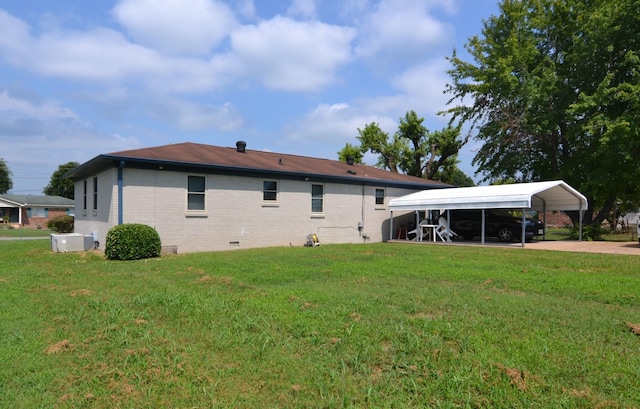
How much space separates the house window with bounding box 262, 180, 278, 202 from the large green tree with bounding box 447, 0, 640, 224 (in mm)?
15913

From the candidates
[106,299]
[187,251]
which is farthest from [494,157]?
[106,299]

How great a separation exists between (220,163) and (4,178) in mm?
71239

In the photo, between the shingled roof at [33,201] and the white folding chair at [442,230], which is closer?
the white folding chair at [442,230]

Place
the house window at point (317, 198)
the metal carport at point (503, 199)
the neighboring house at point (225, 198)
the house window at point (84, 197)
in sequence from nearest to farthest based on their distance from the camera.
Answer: the neighboring house at point (225, 198)
the metal carport at point (503, 199)
the house window at point (84, 197)
the house window at point (317, 198)

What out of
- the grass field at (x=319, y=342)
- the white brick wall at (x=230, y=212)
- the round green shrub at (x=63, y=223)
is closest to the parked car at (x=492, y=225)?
the white brick wall at (x=230, y=212)

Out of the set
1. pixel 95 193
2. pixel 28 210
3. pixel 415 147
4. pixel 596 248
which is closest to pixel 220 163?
pixel 95 193

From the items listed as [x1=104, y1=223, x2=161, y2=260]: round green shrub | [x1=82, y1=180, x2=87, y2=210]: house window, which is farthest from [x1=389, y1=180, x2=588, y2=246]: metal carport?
[x1=82, y1=180, x2=87, y2=210]: house window

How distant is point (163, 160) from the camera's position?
534 inches

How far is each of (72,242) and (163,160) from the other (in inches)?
175

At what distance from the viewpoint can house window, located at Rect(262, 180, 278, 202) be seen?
16484 mm

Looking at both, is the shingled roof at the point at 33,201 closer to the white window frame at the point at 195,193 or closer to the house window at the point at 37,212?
the house window at the point at 37,212

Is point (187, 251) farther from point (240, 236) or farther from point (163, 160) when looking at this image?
point (163, 160)

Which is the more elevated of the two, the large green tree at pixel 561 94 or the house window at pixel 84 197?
the large green tree at pixel 561 94

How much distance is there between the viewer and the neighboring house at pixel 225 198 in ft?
44.7
